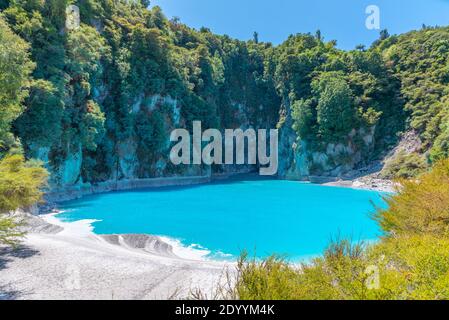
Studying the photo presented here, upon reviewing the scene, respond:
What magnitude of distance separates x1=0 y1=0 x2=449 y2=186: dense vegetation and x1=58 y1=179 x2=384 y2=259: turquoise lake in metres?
7.21

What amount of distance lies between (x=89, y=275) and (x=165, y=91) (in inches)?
1652

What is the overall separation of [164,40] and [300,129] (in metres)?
25.3

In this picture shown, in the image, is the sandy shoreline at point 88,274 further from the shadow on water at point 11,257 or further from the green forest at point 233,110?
the green forest at point 233,110

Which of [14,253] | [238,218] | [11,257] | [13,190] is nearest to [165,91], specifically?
[238,218]

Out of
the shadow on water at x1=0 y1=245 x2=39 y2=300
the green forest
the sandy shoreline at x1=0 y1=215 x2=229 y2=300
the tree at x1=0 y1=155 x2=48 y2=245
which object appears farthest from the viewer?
the tree at x1=0 y1=155 x2=48 y2=245

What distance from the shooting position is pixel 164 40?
47.5 meters

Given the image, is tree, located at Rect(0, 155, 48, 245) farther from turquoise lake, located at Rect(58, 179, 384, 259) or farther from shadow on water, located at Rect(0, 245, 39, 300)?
turquoise lake, located at Rect(58, 179, 384, 259)

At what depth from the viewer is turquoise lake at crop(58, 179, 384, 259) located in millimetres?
18016

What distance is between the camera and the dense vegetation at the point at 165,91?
29.5 metres

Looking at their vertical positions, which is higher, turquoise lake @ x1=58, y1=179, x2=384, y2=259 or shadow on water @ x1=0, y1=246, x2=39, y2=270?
shadow on water @ x1=0, y1=246, x2=39, y2=270

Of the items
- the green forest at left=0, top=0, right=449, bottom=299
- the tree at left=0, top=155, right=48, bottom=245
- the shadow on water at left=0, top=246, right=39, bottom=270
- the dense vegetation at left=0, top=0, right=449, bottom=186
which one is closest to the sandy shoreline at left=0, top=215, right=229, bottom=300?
the shadow on water at left=0, top=246, right=39, bottom=270

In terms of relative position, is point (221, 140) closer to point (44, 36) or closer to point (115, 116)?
point (115, 116)

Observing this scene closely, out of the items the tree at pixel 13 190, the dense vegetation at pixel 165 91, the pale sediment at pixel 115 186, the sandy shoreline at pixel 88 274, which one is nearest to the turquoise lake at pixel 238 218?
the pale sediment at pixel 115 186
